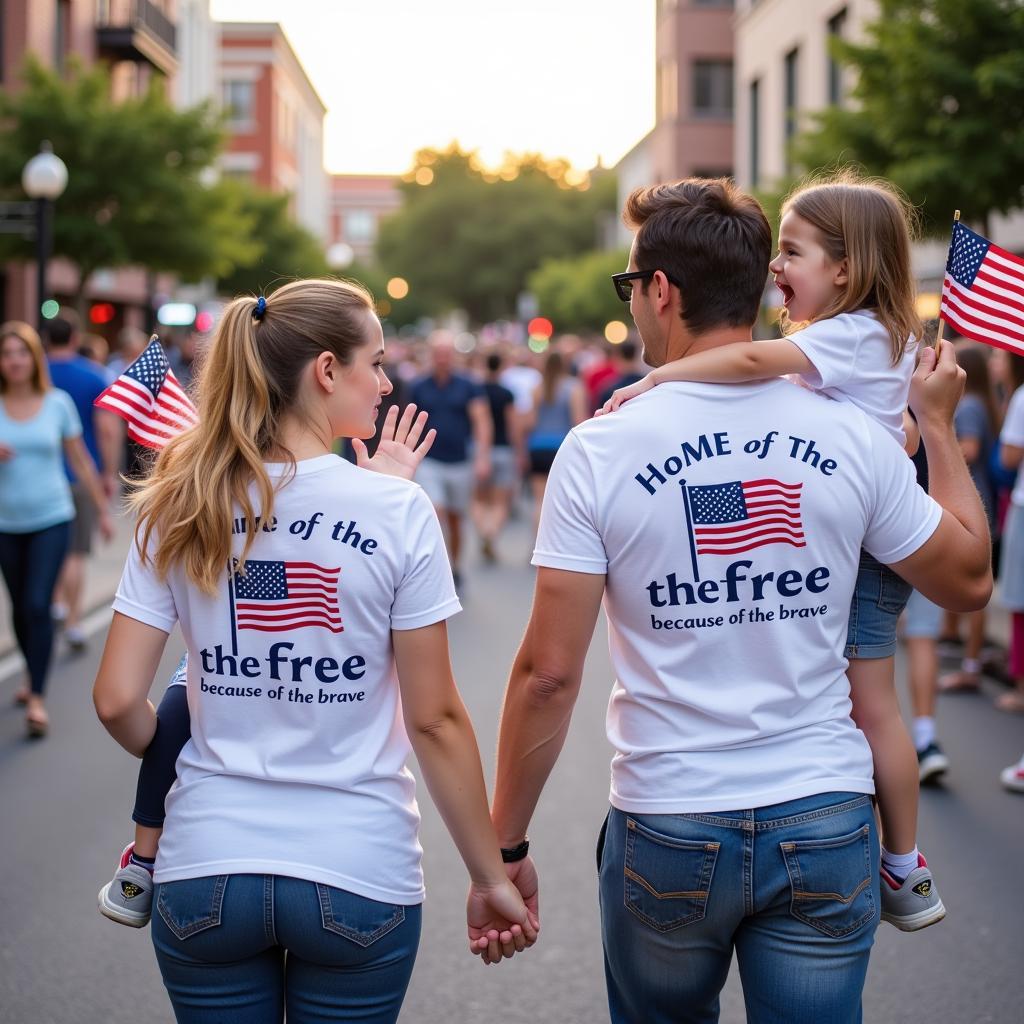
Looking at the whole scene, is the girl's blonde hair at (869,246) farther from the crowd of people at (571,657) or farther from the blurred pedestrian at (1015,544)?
the blurred pedestrian at (1015,544)

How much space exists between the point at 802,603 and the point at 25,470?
6088mm

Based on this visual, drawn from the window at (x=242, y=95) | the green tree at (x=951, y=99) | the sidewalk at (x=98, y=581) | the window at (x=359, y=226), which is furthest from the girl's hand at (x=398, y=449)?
the window at (x=359, y=226)

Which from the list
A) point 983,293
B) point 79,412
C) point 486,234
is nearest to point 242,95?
point 486,234

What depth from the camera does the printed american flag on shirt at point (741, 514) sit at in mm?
2508

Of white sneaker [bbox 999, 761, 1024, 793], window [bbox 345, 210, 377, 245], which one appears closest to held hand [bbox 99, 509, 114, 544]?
white sneaker [bbox 999, 761, 1024, 793]

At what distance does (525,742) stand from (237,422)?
79 centimetres

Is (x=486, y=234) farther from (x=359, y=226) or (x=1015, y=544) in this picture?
(x=1015, y=544)

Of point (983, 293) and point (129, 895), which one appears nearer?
point (129, 895)

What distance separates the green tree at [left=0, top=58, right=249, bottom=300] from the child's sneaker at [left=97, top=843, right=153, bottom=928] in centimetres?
2513

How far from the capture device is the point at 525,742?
2.72 metres

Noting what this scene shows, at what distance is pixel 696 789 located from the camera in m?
2.47

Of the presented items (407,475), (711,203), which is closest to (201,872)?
(407,475)

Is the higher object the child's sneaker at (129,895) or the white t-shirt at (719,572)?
the white t-shirt at (719,572)

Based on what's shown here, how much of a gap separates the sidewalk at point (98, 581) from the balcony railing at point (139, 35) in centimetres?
2204
